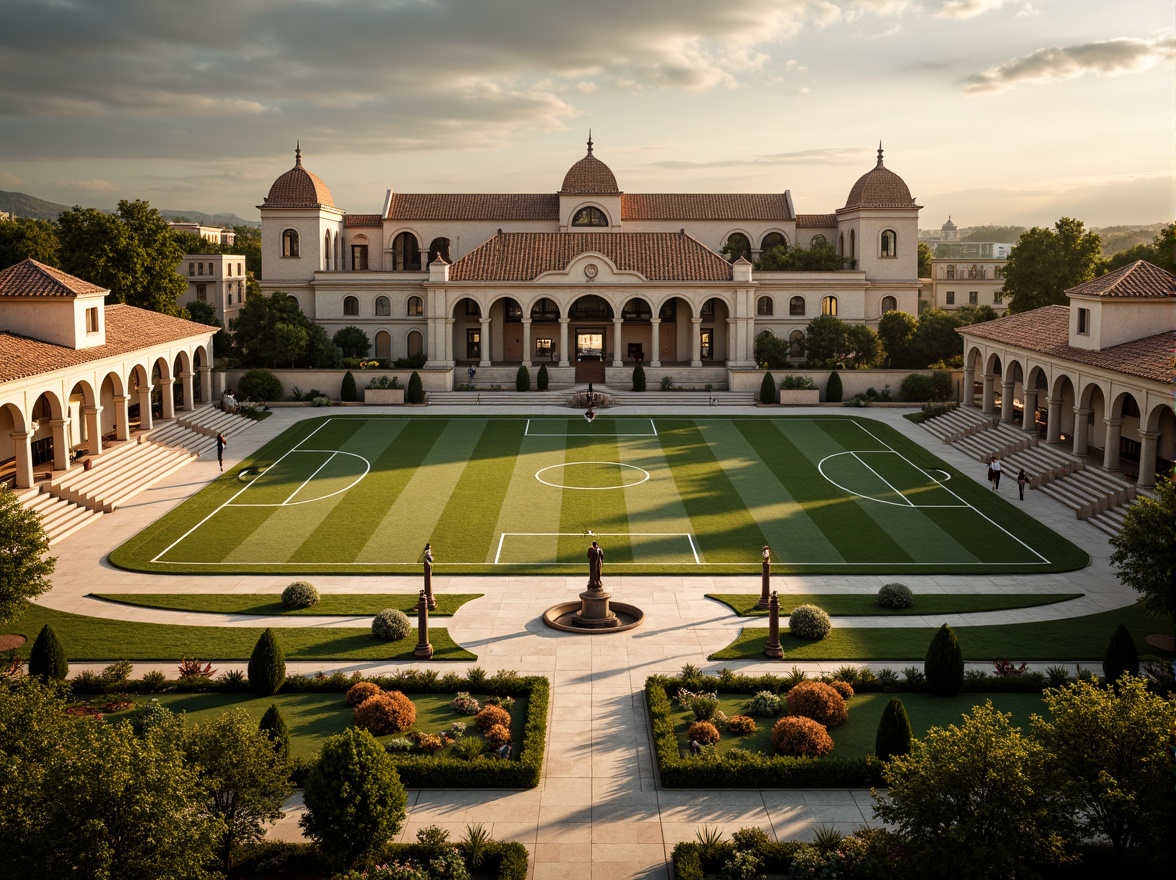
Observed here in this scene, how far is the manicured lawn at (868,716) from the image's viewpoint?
24406mm

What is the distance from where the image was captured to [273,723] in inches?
902

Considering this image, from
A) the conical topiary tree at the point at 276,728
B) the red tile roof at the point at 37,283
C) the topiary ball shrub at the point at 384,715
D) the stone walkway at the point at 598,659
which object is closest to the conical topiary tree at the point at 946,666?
the stone walkway at the point at 598,659

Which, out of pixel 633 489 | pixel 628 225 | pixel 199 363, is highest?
pixel 628 225

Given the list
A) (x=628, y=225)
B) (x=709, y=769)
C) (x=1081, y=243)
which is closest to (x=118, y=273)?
(x=628, y=225)

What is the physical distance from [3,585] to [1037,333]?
48948 mm

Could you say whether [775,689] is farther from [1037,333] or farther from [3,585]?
[1037,333]

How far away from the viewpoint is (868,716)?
25.8 meters

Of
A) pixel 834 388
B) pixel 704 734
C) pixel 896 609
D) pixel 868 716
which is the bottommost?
pixel 868 716

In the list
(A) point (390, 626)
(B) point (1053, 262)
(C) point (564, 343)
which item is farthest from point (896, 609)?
(B) point (1053, 262)

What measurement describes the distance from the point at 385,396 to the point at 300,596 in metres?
38.7

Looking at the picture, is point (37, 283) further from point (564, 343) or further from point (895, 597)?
point (895, 597)

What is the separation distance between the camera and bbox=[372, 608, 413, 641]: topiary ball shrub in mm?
31375

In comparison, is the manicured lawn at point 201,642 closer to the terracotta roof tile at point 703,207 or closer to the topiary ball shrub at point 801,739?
the topiary ball shrub at point 801,739

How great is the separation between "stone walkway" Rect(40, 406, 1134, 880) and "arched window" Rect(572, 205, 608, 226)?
158 feet
